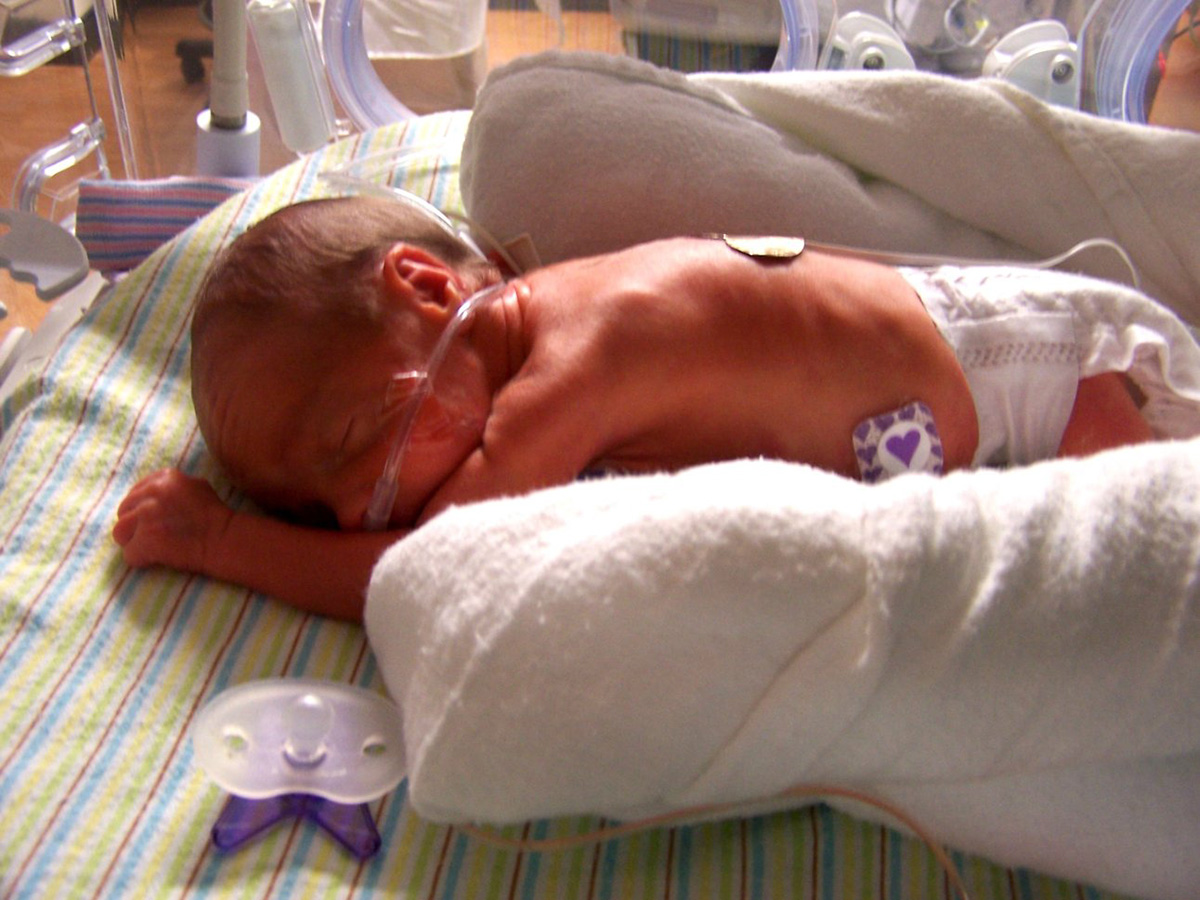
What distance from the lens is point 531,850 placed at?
749mm

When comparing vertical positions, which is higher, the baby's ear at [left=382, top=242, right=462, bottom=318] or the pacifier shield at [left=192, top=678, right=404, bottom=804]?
the baby's ear at [left=382, top=242, right=462, bottom=318]

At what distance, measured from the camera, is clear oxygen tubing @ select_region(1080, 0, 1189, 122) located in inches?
63.9

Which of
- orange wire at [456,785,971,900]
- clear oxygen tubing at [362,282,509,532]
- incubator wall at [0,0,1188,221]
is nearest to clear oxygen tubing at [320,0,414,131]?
incubator wall at [0,0,1188,221]

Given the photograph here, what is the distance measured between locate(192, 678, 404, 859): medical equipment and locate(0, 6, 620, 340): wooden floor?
0.77 meters

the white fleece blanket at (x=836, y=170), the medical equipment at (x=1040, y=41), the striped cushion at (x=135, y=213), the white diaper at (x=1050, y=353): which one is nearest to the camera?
the white diaper at (x=1050, y=353)

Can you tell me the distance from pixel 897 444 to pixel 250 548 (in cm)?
54

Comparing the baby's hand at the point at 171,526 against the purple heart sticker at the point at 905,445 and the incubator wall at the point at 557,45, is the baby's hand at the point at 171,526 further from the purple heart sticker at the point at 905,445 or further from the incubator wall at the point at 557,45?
the incubator wall at the point at 557,45

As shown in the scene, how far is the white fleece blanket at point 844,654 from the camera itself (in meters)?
0.68

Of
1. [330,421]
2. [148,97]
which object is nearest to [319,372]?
[330,421]

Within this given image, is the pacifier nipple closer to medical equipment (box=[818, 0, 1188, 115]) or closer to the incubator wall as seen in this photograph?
the incubator wall

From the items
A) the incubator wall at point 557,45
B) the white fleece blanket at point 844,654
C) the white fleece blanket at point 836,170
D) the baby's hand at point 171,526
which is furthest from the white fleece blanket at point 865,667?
the incubator wall at point 557,45

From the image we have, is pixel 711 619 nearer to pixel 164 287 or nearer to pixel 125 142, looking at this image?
pixel 164 287

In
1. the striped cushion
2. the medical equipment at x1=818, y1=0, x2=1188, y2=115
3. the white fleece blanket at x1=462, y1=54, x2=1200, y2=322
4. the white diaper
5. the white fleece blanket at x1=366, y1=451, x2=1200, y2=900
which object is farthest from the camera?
the medical equipment at x1=818, y1=0, x2=1188, y2=115

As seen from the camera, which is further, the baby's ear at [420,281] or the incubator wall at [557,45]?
the incubator wall at [557,45]
